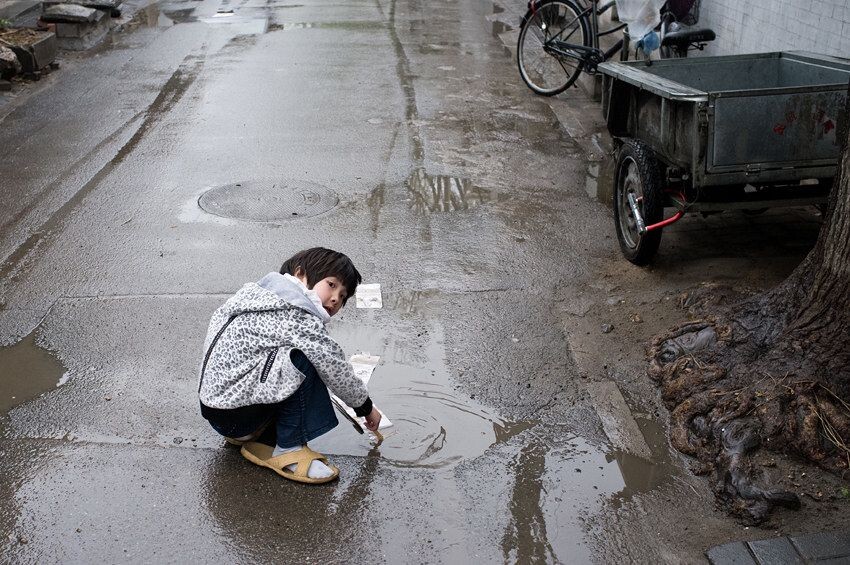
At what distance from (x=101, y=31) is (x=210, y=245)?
9341 millimetres

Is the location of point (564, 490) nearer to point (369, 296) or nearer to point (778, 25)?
point (369, 296)

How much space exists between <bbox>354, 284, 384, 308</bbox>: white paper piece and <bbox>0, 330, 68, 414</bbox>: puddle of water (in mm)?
1830

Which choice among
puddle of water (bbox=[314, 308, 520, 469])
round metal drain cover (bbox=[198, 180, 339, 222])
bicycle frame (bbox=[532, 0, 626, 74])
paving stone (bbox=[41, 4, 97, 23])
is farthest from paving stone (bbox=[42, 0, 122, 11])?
puddle of water (bbox=[314, 308, 520, 469])

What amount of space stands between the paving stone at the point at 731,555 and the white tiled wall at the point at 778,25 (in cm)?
527

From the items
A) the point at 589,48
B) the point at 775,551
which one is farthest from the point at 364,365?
the point at 589,48

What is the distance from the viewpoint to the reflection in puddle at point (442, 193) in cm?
743

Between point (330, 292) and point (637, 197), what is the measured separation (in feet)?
9.15

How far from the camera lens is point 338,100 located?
1066cm

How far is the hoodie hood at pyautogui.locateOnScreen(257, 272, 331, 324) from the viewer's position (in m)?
3.85

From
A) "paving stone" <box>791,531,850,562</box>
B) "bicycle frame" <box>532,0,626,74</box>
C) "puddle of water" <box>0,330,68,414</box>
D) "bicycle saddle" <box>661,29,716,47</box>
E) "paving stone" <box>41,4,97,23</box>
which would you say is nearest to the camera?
"paving stone" <box>791,531,850,562</box>

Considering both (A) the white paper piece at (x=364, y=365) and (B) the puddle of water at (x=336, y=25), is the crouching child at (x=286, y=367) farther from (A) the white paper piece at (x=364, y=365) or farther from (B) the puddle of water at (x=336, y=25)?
(B) the puddle of water at (x=336, y=25)

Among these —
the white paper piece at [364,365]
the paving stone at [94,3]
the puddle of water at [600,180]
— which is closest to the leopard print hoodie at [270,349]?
the white paper piece at [364,365]

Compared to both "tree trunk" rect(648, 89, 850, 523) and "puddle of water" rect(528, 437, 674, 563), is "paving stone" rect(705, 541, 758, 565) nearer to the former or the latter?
"tree trunk" rect(648, 89, 850, 523)

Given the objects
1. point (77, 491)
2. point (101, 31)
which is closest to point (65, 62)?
point (101, 31)
